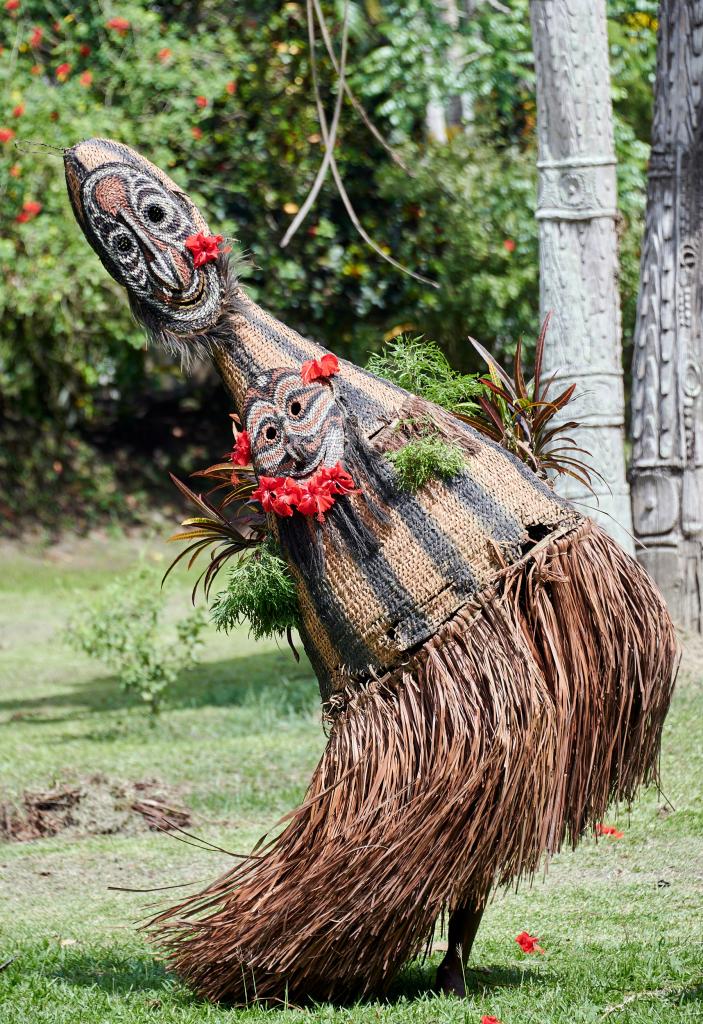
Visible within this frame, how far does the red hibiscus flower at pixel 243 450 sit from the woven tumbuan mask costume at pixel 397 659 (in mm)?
25

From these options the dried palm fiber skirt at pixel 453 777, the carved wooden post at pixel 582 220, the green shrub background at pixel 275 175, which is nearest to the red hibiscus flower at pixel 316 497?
the dried palm fiber skirt at pixel 453 777

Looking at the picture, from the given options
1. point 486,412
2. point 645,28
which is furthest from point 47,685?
point 645,28

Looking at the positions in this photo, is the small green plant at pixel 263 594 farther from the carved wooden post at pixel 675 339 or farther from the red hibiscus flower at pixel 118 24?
the red hibiscus flower at pixel 118 24

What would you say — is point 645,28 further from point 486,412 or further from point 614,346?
point 486,412

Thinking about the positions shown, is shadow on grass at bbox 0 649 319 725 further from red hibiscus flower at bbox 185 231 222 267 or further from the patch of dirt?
red hibiscus flower at bbox 185 231 222 267

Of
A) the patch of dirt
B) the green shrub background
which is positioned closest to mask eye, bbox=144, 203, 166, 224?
the patch of dirt

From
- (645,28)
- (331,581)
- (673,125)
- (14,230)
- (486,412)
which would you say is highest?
(645,28)

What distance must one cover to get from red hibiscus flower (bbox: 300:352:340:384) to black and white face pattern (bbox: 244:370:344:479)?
2 cm

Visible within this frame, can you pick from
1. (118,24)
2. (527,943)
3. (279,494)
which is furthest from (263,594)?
(118,24)

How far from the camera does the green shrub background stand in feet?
36.6

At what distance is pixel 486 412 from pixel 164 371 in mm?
11257

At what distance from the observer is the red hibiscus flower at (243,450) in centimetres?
331

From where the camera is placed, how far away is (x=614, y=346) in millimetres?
6395

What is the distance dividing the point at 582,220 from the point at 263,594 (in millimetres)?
3645
